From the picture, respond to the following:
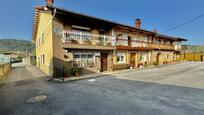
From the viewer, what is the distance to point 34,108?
564 cm

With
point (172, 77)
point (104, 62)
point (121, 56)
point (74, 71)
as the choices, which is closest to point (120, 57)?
point (121, 56)

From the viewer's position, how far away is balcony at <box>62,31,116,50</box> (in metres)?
12.5

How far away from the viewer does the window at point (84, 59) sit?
1352 cm

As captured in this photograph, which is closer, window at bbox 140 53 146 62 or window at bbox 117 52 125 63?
window at bbox 117 52 125 63

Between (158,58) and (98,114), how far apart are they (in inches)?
965

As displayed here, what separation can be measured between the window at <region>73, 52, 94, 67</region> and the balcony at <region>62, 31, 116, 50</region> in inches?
40.0

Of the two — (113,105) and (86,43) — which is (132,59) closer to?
(86,43)

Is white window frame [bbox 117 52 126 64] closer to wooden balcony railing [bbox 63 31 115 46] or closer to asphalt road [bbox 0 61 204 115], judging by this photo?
wooden balcony railing [bbox 63 31 115 46]

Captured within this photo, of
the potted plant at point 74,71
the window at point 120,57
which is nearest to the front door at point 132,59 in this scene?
the window at point 120,57

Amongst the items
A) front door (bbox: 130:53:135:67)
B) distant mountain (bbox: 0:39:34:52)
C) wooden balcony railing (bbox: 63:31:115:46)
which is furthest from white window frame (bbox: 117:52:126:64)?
distant mountain (bbox: 0:39:34:52)

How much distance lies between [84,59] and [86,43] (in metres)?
1.69

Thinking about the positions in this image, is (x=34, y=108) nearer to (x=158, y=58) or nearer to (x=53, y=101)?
(x=53, y=101)

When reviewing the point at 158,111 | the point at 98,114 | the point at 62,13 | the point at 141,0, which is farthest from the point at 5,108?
the point at 141,0

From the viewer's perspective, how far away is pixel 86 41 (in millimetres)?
14250
